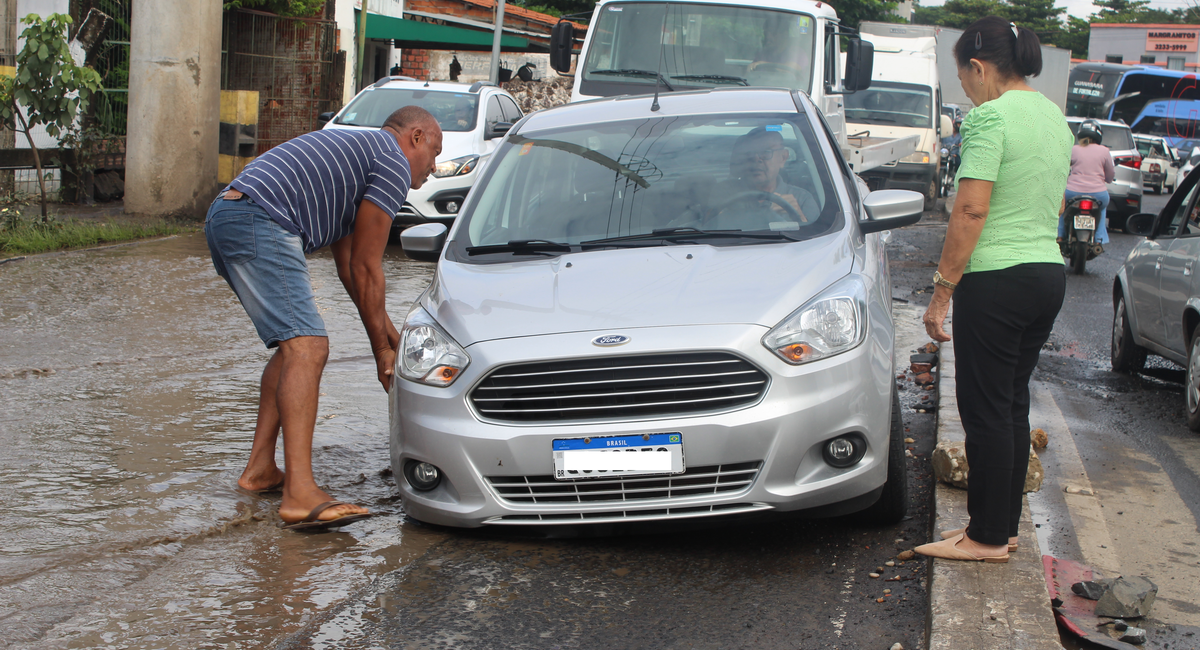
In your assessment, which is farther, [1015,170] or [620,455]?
[620,455]

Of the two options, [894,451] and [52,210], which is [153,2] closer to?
[52,210]

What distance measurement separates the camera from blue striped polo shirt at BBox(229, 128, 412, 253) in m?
4.23

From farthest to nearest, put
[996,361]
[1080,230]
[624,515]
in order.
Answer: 1. [1080,230]
2. [624,515]
3. [996,361]

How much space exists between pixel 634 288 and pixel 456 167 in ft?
27.2

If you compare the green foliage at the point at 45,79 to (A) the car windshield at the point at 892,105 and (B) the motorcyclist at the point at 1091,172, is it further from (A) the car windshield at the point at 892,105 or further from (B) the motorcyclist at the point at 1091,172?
(A) the car windshield at the point at 892,105

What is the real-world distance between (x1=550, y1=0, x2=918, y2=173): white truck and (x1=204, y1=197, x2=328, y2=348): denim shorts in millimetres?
5853

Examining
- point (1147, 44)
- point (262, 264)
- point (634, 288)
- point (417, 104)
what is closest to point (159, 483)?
point (262, 264)

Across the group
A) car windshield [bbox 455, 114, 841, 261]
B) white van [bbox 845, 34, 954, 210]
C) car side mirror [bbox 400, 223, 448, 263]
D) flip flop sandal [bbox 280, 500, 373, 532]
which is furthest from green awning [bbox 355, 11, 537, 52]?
flip flop sandal [bbox 280, 500, 373, 532]

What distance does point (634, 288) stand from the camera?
12.9ft

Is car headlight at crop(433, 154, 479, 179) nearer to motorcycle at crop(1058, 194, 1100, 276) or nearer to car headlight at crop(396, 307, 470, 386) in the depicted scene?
motorcycle at crop(1058, 194, 1100, 276)

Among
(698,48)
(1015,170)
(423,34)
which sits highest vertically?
(423,34)

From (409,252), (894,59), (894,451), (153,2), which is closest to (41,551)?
(409,252)

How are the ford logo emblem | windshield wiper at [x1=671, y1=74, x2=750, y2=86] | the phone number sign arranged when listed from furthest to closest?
1. the phone number sign
2. windshield wiper at [x1=671, y1=74, x2=750, y2=86]
3. the ford logo emblem

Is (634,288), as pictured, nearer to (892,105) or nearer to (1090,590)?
(1090,590)
